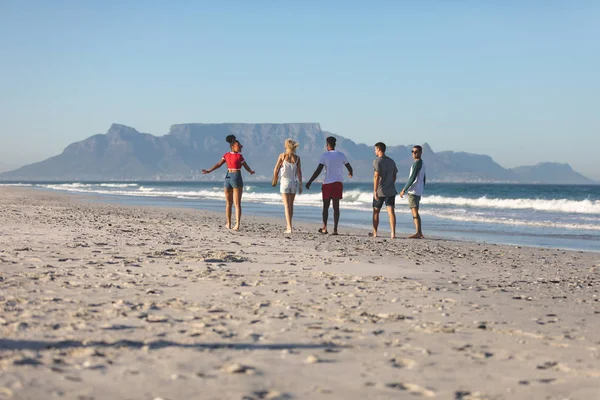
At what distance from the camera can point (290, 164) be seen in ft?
40.8

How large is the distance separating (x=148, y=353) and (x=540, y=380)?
6.82 ft

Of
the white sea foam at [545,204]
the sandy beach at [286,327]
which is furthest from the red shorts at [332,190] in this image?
the white sea foam at [545,204]

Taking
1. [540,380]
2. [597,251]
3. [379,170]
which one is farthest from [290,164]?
[540,380]

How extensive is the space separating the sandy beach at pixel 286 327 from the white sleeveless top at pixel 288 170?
4314 mm

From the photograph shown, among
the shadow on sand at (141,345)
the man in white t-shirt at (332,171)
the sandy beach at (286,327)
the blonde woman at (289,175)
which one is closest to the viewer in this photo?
the sandy beach at (286,327)

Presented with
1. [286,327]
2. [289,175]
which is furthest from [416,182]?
[286,327]

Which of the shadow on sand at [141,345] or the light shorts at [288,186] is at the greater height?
the light shorts at [288,186]

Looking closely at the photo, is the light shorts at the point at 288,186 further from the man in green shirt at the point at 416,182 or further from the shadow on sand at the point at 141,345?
the shadow on sand at the point at 141,345

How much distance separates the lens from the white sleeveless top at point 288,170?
12.4 metres

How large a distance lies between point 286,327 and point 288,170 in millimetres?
8179

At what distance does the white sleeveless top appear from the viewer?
40.8 feet

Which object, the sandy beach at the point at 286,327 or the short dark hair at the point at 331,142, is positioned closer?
the sandy beach at the point at 286,327

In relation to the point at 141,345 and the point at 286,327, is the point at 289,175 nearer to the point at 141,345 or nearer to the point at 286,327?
the point at 286,327

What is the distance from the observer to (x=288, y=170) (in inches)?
491
